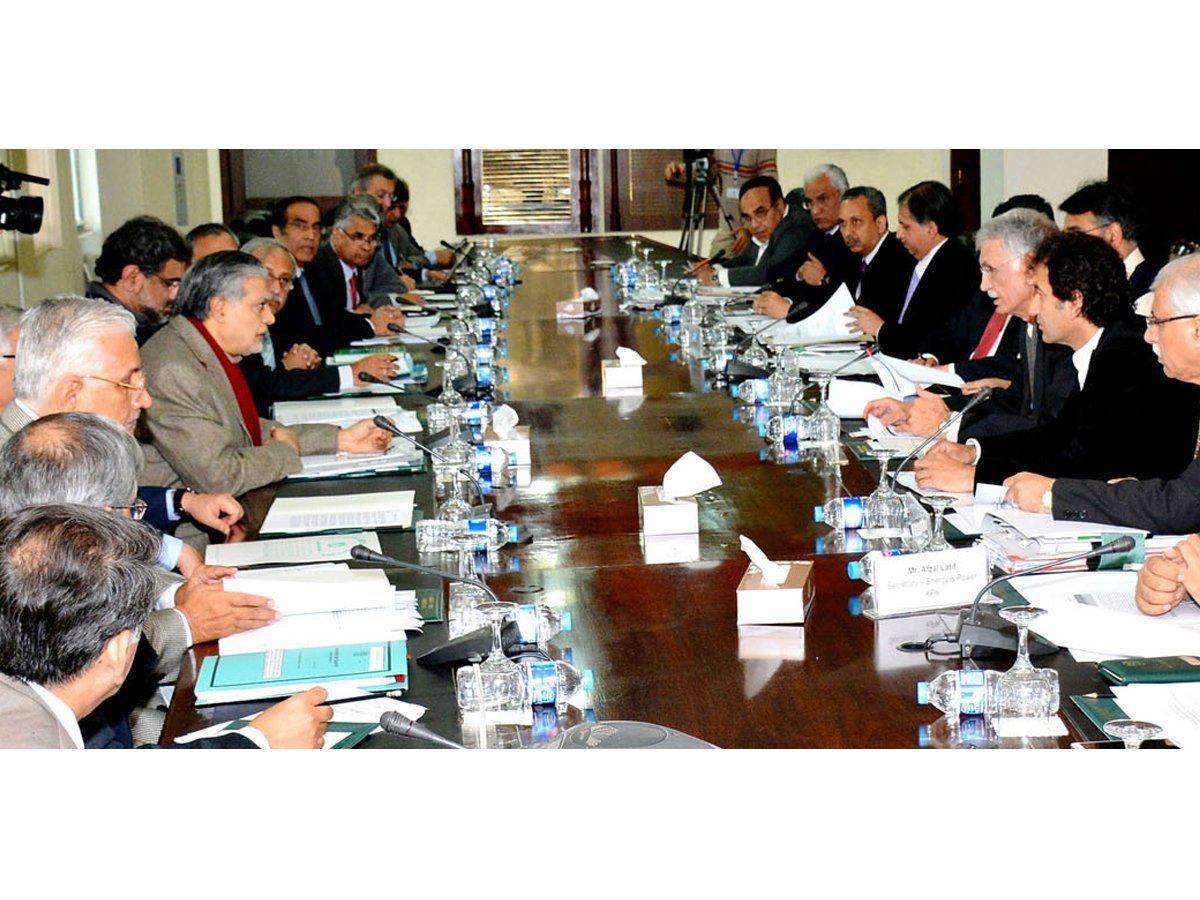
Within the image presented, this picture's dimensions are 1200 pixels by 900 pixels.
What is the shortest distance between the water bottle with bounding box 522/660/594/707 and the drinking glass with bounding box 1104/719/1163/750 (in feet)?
2.18

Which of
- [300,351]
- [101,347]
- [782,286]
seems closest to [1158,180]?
[782,286]

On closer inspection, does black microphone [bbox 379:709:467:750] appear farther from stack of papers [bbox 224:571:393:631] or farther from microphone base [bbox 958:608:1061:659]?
microphone base [bbox 958:608:1061:659]

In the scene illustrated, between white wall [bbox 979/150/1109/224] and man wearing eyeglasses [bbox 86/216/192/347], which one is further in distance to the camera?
white wall [bbox 979/150/1109/224]

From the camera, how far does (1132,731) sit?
5.59 feet

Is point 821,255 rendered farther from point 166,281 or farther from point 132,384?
point 132,384

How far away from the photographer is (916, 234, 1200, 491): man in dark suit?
9.83ft

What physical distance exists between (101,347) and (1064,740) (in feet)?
6.09

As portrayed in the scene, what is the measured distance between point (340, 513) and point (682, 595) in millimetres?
866

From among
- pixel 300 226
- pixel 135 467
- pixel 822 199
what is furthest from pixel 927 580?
pixel 822 199

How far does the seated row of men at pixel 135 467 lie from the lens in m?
1.70

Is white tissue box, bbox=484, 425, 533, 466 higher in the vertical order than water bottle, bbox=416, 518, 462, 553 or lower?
higher

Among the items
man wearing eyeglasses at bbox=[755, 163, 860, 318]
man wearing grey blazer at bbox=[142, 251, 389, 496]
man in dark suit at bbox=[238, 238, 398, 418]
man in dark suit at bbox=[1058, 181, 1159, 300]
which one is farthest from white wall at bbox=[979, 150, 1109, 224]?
man wearing grey blazer at bbox=[142, 251, 389, 496]
